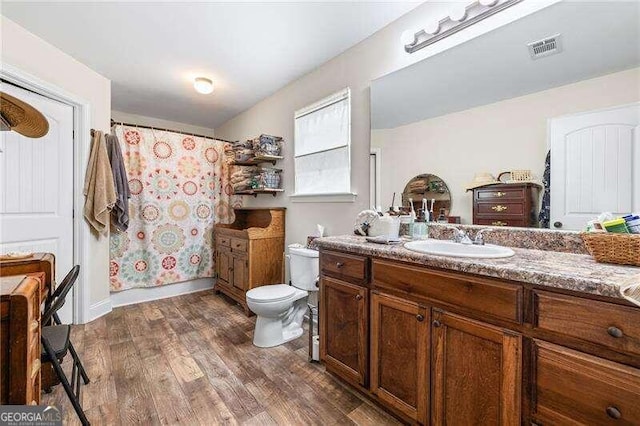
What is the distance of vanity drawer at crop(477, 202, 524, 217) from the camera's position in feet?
4.65

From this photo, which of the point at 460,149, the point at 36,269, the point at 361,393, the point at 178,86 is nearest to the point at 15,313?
the point at 36,269

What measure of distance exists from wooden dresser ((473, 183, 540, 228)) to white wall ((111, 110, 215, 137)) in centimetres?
428

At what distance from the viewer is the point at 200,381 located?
1734mm

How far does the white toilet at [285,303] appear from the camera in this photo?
2137 millimetres

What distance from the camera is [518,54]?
1.41 meters

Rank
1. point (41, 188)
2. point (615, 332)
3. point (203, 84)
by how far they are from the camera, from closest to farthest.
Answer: point (615, 332), point (41, 188), point (203, 84)

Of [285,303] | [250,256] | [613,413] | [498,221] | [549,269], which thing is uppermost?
[498,221]

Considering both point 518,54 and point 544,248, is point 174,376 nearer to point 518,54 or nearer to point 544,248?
point 544,248

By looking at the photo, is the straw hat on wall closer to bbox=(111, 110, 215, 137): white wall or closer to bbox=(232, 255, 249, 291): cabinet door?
bbox=(232, 255, 249, 291): cabinet door

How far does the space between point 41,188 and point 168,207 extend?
111 centimetres

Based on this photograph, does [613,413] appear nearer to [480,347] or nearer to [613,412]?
[613,412]

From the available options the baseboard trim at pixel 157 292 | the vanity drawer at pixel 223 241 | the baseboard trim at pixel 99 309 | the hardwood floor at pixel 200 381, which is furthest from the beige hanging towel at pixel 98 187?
the vanity drawer at pixel 223 241

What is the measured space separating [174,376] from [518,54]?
2.71 metres

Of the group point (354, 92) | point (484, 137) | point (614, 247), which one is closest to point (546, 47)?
point (484, 137)
